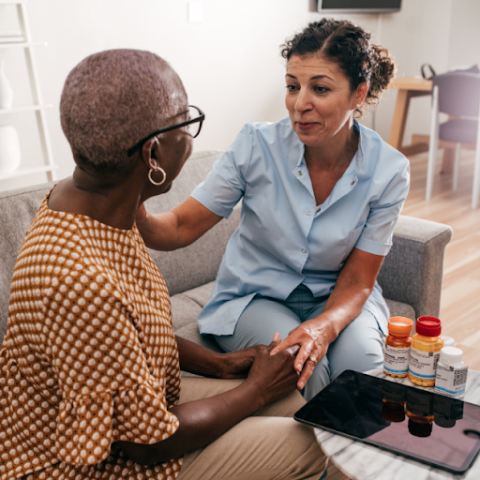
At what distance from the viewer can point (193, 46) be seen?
347 centimetres

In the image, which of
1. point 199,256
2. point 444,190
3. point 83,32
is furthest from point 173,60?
point 444,190

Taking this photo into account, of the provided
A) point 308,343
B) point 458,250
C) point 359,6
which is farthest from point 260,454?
point 359,6

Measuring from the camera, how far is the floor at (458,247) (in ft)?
7.21

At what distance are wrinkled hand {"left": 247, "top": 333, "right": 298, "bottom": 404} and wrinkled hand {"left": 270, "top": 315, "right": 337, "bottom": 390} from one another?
1cm

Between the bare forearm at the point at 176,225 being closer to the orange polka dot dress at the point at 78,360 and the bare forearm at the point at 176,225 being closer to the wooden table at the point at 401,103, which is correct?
the orange polka dot dress at the point at 78,360

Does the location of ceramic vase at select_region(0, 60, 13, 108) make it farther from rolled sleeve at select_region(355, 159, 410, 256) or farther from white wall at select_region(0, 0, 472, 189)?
rolled sleeve at select_region(355, 159, 410, 256)

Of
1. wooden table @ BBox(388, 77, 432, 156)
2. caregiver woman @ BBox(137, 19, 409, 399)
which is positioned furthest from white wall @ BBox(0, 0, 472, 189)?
caregiver woman @ BBox(137, 19, 409, 399)

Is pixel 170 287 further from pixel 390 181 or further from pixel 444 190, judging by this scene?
pixel 444 190

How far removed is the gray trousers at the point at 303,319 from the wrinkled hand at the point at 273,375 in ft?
0.49

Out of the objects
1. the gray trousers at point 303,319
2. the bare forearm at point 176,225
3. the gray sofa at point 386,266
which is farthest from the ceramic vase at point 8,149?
the gray trousers at point 303,319

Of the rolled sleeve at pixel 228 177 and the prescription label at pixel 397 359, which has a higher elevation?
the rolled sleeve at pixel 228 177

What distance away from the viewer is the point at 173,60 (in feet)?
11.1

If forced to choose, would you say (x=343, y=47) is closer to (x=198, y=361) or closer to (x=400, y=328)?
(x=400, y=328)

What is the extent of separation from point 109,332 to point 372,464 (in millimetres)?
433
